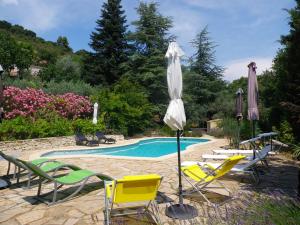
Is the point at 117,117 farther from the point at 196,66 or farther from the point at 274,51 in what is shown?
the point at 196,66

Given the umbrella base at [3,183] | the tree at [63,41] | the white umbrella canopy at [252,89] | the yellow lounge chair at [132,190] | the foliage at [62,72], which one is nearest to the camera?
the yellow lounge chair at [132,190]

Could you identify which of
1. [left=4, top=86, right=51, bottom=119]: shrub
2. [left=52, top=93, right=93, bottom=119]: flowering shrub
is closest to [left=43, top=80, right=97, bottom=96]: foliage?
[left=52, top=93, right=93, bottom=119]: flowering shrub

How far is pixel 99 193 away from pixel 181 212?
75.5 inches

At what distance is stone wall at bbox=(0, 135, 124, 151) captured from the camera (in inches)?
492

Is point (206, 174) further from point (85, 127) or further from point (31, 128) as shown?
point (85, 127)

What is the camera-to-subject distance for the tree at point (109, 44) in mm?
29516

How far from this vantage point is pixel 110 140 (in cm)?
1612

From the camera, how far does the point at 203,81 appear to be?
26.6m

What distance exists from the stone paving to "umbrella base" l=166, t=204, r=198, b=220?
0.10 meters

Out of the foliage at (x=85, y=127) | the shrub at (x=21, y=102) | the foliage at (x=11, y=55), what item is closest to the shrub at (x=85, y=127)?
the foliage at (x=85, y=127)

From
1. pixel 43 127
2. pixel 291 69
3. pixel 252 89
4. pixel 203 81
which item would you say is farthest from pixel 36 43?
pixel 252 89

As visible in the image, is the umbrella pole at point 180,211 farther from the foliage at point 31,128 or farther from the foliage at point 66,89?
the foliage at point 66,89

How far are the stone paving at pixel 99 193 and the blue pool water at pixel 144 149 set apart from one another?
4121mm

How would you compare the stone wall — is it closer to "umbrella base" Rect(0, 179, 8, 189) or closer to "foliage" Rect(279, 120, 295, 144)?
"umbrella base" Rect(0, 179, 8, 189)
